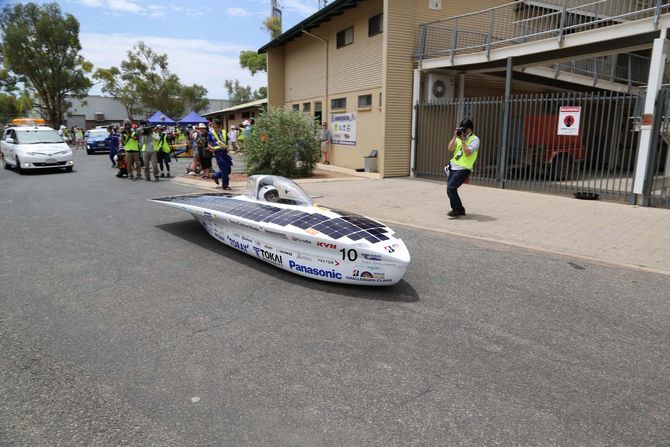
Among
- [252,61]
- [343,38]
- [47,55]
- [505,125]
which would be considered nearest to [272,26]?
[252,61]

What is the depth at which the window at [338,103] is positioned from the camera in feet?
61.8

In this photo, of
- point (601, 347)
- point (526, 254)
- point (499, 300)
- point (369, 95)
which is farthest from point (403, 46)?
point (601, 347)

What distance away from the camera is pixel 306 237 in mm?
4809

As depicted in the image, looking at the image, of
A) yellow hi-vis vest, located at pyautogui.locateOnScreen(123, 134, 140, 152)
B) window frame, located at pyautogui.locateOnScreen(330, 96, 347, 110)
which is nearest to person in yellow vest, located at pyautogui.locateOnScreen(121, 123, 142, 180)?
yellow hi-vis vest, located at pyautogui.locateOnScreen(123, 134, 140, 152)

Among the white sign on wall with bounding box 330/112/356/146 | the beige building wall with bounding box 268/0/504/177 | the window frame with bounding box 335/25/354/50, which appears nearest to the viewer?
the beige building wall with bounding box 268/0/504/177

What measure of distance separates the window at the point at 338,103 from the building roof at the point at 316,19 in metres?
3.36

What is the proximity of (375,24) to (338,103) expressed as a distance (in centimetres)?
384

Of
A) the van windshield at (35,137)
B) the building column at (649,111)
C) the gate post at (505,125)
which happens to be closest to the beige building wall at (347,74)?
the gate post at (505,125)

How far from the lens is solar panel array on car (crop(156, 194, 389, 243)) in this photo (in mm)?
4809

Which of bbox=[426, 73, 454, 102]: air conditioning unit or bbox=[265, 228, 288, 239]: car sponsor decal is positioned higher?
bbox=[426, 73, 454, 102]: air conditioning unit

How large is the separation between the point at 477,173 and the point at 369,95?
16.5 feet

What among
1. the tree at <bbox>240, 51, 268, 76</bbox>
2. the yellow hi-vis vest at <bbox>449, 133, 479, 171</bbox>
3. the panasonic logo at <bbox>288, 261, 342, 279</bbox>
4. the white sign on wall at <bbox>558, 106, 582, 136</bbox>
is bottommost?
the panasonic logo at <bbox>288, 261, 342, 279</bbox>

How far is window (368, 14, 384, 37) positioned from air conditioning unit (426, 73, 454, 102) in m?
2.57

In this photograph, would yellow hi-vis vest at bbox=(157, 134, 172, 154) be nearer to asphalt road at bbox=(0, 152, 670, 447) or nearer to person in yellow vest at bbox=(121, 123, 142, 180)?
person in yellow vest at bbox=(121, 123, 142, 180)
